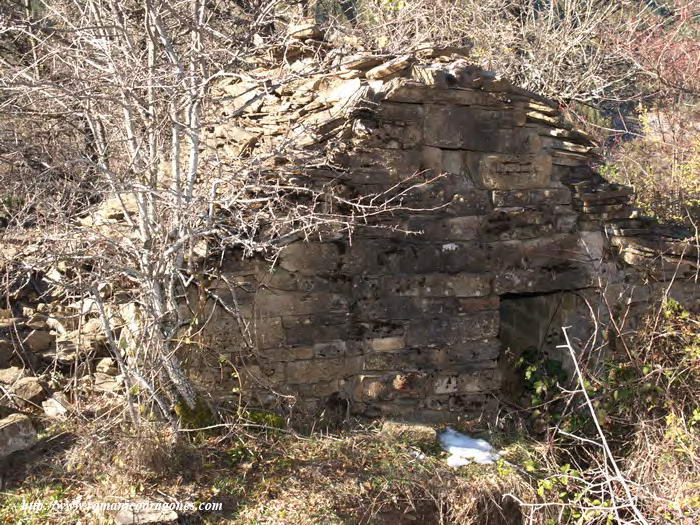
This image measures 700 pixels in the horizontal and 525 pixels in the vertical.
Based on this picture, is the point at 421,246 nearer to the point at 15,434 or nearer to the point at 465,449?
the point at 465,449

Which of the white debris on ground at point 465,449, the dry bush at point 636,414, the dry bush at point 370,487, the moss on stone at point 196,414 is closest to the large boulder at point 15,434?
the moss on stone at point 196,414

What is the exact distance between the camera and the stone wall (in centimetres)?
→ 506

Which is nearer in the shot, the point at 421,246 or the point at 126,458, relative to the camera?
the point at 126,458

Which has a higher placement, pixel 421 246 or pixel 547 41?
pixel 547 41

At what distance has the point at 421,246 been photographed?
5.35 metres

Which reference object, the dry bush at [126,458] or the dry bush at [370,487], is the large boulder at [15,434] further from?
the dry bush at [370,487]

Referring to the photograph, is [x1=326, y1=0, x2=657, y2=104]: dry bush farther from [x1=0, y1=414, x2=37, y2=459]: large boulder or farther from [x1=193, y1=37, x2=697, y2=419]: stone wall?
[x1=0, y1=414, x2=37, y2=459]: large boulder

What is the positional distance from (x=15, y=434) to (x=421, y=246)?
300 centimetres

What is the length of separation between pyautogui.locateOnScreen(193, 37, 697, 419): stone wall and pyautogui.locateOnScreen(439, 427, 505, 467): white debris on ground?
210 millimetres

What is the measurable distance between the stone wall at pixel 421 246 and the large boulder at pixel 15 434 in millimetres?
1134

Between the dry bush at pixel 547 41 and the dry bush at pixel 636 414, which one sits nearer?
the dry bush at pixel 636 414

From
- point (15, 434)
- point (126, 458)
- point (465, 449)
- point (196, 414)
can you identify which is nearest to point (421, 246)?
point (465, 449)

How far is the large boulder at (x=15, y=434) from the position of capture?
15.0ft

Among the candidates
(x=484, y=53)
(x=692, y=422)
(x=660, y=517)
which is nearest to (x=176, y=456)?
(x=660, y=517)
